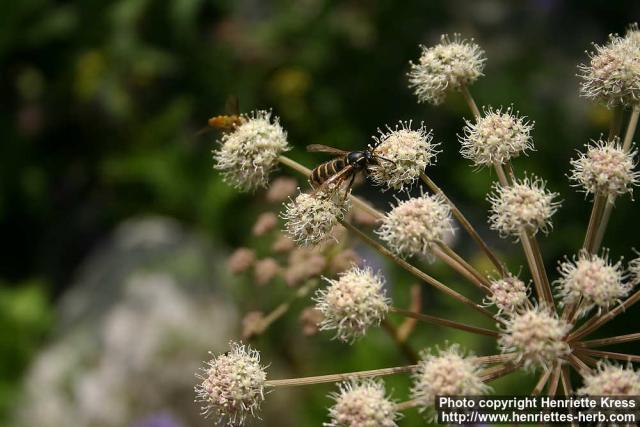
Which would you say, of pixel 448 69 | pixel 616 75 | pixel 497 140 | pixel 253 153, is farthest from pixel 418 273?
pixel 616 75

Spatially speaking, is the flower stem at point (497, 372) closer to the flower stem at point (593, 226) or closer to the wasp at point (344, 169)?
the flower stem at point (593, 226)

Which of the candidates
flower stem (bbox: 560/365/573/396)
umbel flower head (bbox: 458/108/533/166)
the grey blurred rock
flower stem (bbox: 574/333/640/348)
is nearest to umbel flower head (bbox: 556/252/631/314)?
flower stem (bbox: 574/333/640/348)

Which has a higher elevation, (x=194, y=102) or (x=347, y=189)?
(x=194, y=102)

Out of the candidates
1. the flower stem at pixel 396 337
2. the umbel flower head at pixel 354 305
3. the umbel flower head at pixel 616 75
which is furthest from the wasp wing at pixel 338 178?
the umbel flower head at pixel 616 75

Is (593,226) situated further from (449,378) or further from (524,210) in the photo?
(449,378)

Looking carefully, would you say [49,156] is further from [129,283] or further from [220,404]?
[220,404]

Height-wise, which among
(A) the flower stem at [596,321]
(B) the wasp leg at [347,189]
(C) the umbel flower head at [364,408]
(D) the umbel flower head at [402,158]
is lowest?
(C) the umbel flower head at [364,408]

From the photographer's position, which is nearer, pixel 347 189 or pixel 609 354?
pixel 609 354
